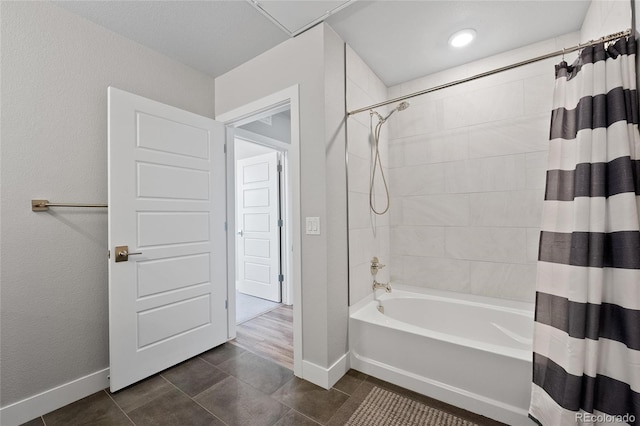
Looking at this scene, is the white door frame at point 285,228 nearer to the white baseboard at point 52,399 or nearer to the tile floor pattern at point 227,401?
the tile floor pattern at point 227,401

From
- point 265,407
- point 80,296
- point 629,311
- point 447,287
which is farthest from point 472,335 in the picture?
point 80,296

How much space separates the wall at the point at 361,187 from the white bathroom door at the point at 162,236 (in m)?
1.19

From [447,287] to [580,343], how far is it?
1.24 m

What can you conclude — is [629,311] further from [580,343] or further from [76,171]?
[76,171]

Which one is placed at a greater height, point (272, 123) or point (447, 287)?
point (272, 123)

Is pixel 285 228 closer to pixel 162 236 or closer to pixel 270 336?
pixel 270 336

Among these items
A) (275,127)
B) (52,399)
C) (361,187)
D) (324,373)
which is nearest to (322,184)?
(361,187)

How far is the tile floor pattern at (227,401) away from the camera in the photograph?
1513 mm

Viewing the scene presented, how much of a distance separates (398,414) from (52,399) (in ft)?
6.86

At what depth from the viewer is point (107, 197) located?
1.86 metres

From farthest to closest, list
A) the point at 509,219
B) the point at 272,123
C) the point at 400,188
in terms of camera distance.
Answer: the point at 272,123 < the point at 400,188 < the point at 509,219

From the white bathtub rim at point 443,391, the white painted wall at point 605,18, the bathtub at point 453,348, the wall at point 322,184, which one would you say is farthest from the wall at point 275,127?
the white painted wall at point 605,18

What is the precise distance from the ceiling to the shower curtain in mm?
835

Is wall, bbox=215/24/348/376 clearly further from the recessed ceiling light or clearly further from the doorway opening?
the doorway opening
